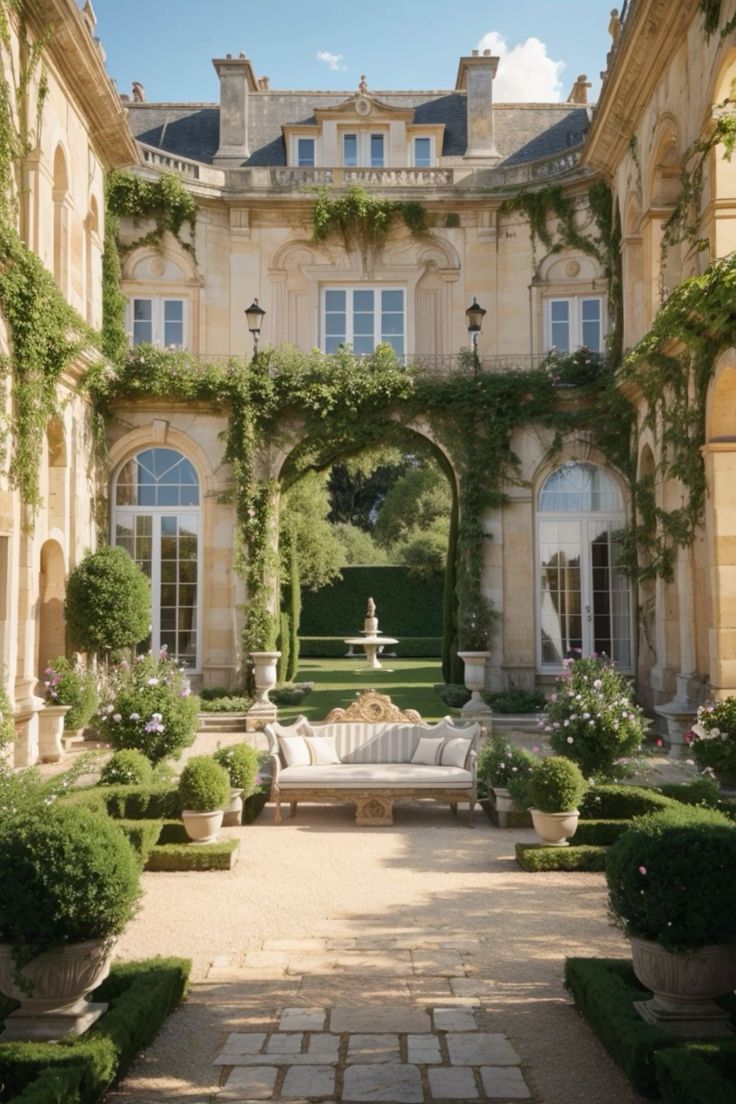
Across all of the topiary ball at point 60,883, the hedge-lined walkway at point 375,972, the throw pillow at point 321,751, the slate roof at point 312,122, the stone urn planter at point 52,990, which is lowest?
the hedge-lined walkway at point 375,972

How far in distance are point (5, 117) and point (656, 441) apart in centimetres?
1038

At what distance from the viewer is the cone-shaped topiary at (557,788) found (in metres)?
9.09

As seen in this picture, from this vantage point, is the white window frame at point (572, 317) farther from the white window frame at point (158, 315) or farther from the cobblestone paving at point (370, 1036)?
the cobblestone paving at point (370, 1036)

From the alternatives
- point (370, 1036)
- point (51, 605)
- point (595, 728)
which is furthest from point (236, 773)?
point (51, 605)

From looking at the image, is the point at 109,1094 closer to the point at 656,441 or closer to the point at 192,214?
the point at 656,441

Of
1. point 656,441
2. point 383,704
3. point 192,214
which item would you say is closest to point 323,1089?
point 383,704

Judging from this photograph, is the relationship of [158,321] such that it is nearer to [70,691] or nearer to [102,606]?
[102,606]

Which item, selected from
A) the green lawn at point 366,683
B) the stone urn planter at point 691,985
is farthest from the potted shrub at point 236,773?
the green lawn at point 366,683

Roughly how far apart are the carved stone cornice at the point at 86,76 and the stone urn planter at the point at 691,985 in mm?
13932

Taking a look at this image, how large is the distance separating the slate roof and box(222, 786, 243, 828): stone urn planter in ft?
52.9

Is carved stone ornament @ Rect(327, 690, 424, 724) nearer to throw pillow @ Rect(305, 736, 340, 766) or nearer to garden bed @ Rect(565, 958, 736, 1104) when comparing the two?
throw pillow @ Rect(305, 736, 340, 766)

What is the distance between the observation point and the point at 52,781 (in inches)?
344

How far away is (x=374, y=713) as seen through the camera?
470 inches

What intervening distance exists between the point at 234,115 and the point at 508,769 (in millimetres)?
16866
